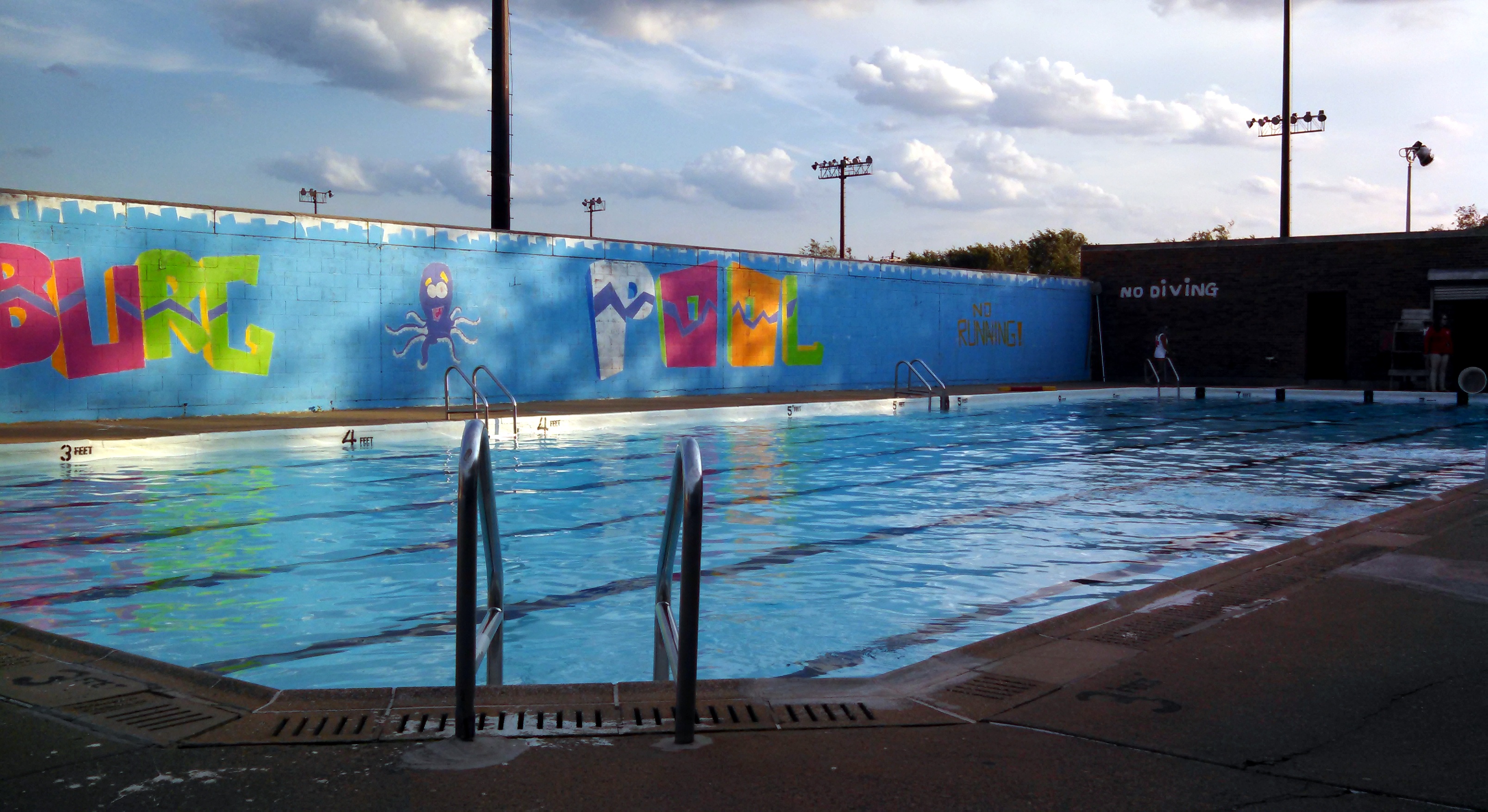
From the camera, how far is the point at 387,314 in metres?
18.0

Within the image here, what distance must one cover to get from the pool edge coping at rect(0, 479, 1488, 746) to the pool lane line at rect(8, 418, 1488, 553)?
3684 millimetres

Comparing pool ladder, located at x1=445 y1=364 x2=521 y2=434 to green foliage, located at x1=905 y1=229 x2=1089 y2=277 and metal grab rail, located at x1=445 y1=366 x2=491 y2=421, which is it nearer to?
metal grab rail, located at x1=445 y1=366 x2=491 y2=421

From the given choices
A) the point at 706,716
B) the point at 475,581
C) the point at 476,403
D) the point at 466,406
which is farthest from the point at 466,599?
the point at 466,406

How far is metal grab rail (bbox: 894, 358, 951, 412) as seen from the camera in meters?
21.4

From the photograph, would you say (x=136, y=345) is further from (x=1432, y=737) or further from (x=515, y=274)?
→ (x=1432, y=737)

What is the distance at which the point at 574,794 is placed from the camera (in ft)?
9.92

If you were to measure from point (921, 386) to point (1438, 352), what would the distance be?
10846mm

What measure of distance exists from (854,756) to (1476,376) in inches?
969

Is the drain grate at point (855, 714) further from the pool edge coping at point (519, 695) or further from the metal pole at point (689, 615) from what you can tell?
the metal pole at point (689, 615)

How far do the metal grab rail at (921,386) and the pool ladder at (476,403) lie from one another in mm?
7658

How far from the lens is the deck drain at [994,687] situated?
12.9 ft

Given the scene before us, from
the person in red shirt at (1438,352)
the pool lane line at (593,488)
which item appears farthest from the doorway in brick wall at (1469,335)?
the pool lane line at (593,488)

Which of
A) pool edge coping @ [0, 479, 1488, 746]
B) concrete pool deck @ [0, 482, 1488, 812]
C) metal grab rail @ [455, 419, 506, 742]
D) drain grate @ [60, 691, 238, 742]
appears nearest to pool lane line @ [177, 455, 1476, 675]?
pool edge coping @ [0, 479, 1488, 746]

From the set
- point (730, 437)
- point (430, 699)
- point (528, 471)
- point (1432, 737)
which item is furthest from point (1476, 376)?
point (430, 699)
